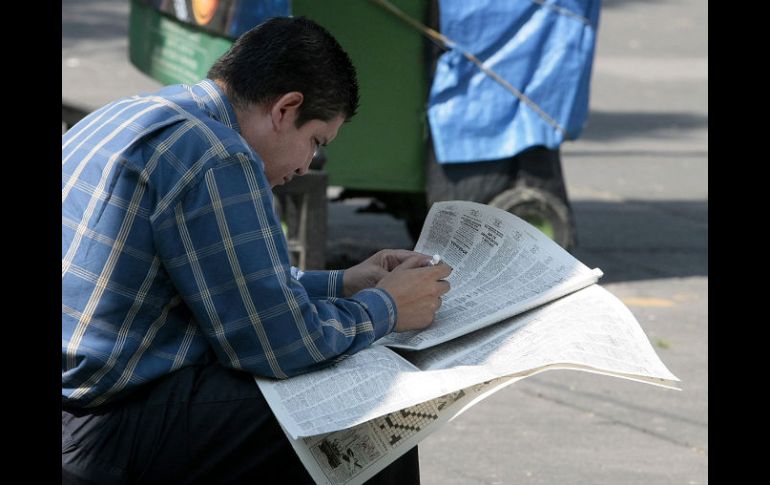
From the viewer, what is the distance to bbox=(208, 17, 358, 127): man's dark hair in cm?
225

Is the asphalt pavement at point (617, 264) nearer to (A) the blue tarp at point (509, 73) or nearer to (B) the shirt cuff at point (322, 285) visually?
(A) the blue tarp at point (509, 73)

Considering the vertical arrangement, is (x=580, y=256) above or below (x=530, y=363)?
below

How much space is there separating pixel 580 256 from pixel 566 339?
4362mm

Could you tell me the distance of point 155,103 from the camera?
7.36 ft

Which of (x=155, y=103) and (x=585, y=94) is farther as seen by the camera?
(x=585, y=94)

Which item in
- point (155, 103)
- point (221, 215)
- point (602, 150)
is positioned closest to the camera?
point (221, 215)

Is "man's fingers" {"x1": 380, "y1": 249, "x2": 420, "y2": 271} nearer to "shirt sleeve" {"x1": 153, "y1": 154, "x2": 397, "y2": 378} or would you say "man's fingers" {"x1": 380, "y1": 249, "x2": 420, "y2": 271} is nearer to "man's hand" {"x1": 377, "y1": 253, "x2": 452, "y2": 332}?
"man's hand" {"x1": 377, "y1": 253, "x2": 452, "y2": 332}

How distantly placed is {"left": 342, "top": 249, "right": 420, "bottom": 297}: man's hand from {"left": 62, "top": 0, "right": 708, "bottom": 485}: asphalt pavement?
115cm

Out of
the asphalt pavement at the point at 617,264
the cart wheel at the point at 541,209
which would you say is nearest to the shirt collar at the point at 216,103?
the asphalt pavement at the point at 617,264

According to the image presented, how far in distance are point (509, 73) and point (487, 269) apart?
296cm
